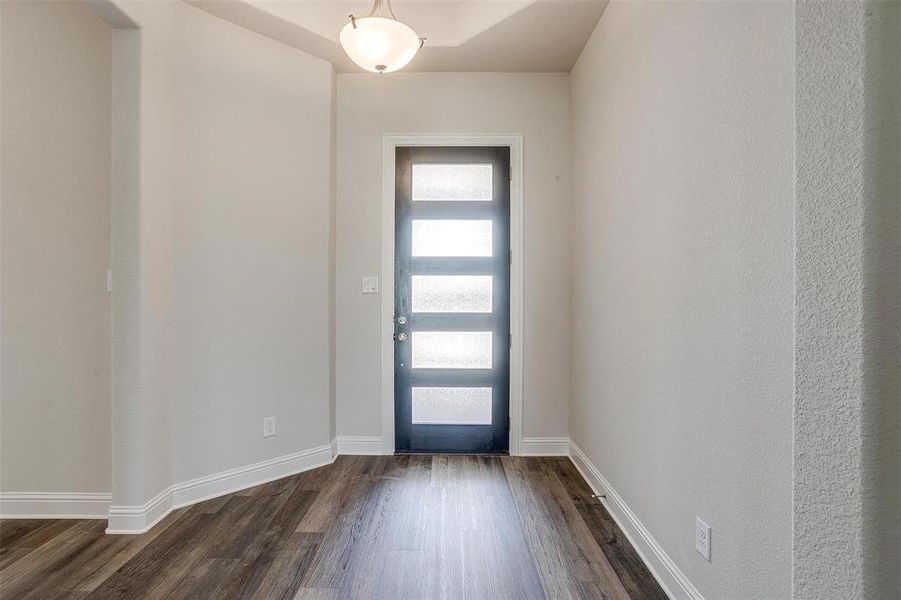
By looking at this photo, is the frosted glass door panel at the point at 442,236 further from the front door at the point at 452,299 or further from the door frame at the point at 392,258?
the door frame at the point at 392,258

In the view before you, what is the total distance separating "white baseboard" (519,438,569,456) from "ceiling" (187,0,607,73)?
276 cm

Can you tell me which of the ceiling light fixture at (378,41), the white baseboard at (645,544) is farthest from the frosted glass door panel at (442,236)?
the white baseboard at (645,544)

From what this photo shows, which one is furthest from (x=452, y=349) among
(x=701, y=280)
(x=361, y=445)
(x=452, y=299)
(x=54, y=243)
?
(x=54, y=243)

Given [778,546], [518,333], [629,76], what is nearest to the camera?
[778,546]

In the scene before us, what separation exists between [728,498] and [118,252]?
2.79 meters

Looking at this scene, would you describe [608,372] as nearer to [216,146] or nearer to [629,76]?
[629,76]

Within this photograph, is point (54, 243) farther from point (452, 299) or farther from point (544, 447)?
point (544, 447)

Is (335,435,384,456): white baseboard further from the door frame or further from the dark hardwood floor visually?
the dark hardwood floor

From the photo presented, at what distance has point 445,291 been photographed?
3094 mm

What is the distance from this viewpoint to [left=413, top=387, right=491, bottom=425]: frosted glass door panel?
3.09m

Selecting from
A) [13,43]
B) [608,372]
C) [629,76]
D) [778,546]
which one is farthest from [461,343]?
[13,43]

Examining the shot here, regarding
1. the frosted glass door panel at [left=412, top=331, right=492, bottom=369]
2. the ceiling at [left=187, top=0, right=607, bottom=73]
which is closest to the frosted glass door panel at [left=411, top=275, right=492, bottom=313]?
the frosted glass door panel at [left=412, top=331, right=492, bottom=369]

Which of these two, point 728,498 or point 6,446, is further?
point 6,446

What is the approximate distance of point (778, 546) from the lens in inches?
41.8
